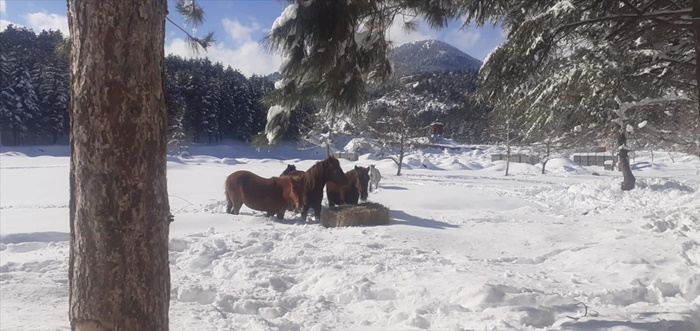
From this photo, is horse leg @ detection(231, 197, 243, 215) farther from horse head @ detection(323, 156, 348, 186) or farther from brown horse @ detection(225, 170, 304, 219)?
horse head @ detection(323, 156, 348, 186)

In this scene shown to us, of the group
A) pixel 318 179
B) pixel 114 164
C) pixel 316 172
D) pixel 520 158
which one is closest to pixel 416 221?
pixel 318 179

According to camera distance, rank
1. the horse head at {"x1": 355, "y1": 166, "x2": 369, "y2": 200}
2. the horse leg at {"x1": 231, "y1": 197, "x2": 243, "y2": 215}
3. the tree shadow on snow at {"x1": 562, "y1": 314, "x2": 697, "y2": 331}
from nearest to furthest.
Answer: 1. the tree shadow on snow at {"x1": 562, "y1": 314, "x2": 697, "y2": 331}
2. the horse leg at {"x1": 231, "y1": 197, "x2": 243, "y2": 215}
3. the horse head at {"x1": 355, "y1": 166, "x2": 369, "y2": 200}

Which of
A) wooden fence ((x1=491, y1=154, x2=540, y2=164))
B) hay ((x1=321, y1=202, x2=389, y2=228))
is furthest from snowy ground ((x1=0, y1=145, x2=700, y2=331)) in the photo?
wooden fence ((x1=491, y1=154, x2=540, y2=164))

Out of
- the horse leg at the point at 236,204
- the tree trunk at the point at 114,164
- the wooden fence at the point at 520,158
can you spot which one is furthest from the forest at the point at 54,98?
the tree trunk at the point at 114,164

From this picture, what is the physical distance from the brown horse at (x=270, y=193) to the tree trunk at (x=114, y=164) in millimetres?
8769

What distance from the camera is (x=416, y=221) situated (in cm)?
1122

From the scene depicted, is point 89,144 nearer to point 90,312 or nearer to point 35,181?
point 90,312

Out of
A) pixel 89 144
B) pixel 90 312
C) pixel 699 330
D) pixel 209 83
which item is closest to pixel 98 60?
pixel 89 144

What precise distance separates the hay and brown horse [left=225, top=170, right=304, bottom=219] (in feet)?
2.73

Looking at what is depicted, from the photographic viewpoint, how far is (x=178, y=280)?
A: 5.84 meters

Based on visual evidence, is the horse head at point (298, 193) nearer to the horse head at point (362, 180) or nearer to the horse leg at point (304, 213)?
the horse leg at point (304, 213)

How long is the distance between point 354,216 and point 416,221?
1.70 meters

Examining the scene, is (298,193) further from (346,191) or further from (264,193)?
(346,191)

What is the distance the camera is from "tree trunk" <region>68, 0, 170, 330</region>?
2064 mm
